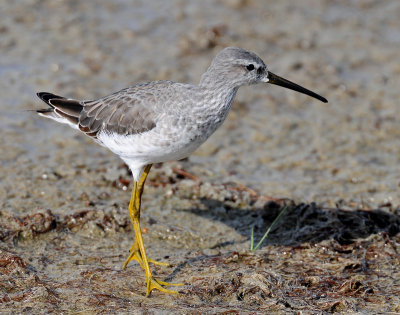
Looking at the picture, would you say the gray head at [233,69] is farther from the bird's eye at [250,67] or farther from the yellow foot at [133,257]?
the yellow foot at [133,257]

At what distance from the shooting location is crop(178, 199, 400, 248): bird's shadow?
25.3 feet

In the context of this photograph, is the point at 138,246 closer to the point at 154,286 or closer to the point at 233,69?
the point at 154,286

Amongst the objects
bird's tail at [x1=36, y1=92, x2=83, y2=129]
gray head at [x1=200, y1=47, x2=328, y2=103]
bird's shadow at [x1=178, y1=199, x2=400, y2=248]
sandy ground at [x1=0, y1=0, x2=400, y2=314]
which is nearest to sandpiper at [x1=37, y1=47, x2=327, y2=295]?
gray head at [x1=200, y1=47, x2=328, y2=103]

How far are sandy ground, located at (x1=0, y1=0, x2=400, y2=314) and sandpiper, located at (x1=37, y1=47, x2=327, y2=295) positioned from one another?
64 centimetres

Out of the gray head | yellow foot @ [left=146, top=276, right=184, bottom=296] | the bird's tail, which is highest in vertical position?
the gray head

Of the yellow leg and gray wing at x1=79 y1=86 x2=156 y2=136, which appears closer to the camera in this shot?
the yellow leg

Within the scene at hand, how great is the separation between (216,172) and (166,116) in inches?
102

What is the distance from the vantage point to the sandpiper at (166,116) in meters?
6.54

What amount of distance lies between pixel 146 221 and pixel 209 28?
19.6ft

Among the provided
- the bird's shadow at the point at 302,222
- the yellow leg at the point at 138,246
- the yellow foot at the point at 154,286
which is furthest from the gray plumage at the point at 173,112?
the bird's shadow at the point at 302,222

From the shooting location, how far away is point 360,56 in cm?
1220

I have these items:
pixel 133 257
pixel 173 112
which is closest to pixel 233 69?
pixel 173 112

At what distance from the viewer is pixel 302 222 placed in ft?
26.1

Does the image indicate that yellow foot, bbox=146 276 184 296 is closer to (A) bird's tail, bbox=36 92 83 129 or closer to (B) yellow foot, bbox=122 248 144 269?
(B) yellow foot, bbox=122 248 144 269
